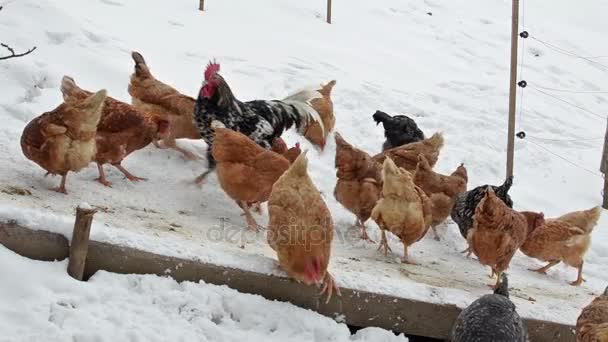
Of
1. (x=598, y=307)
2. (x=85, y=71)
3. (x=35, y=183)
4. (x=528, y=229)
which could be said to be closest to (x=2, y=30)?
(x=85, y=71)

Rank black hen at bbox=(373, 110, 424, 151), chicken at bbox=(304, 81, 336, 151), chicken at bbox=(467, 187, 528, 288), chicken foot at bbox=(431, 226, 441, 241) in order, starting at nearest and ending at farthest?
chicken at bbox=(467, 187, 528, 288) → chicken foot at bbox=(431, 226, 441, 241) → black hen at bbox=(373, 110, 424, 151) → chicken at bbox=(304, 81, 336, 151)

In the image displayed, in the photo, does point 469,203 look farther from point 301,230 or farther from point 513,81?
point 513,81

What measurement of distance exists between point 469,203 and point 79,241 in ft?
12.0

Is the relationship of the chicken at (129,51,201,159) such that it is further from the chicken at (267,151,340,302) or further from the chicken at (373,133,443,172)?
the chicken at (267,151,340,302)

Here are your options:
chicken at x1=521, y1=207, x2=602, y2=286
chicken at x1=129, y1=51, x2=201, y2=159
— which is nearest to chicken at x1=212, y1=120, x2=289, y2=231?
chicken at x1=129, y1=51, x2=201, y2=159

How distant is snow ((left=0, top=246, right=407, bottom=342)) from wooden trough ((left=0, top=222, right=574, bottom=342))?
77 mm

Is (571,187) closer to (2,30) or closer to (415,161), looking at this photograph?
(415,161)

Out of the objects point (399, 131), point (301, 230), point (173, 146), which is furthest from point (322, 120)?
point (301, 230)

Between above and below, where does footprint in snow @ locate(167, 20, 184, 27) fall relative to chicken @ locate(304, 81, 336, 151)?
above

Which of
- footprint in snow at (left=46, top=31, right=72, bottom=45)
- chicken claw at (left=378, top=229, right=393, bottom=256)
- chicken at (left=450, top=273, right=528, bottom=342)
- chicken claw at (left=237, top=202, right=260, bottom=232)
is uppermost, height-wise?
footprint in snow at (left=46, top=31, right=72, bottom=45)

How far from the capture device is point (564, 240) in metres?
6.29

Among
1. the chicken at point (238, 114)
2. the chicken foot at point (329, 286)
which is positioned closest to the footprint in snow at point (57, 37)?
the chicken at point (238, 114)

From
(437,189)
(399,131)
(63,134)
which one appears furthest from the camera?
(399,131)

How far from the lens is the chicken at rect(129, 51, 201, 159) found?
669 centimetres
